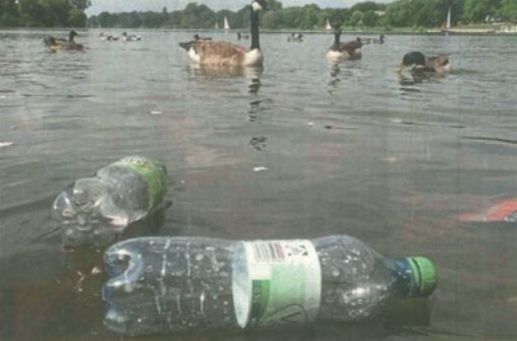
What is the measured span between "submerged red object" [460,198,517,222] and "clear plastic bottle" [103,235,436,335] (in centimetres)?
203

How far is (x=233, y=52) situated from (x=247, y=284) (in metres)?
22.9

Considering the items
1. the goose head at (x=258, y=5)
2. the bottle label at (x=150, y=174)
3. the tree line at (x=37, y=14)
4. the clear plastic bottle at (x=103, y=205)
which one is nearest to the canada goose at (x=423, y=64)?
the goose head at (x=258, y=5)

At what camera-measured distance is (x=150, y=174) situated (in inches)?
240

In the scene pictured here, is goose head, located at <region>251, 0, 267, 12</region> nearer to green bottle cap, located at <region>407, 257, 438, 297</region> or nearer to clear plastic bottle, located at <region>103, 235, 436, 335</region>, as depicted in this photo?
clear plastic bottle, located at <region>103, 235, 436, 335</region>

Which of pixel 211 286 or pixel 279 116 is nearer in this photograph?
pixel 211 286

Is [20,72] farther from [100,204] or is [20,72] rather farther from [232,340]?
[232,340]

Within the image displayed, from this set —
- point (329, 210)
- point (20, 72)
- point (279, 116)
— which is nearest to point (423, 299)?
point (329, 210)

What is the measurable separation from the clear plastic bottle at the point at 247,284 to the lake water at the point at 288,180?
128mm

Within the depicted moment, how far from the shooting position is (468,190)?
7.07 m

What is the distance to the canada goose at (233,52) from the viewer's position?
2541 centimetres

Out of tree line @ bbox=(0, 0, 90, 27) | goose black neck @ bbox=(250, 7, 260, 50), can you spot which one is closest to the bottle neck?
goose black neck @ bbox=(250, 7, 260, 50)

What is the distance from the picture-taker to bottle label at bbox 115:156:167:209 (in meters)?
5.96

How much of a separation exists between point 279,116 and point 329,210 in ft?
19.8

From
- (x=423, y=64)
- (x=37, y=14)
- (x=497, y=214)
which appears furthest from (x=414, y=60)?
(x=37, y=14)
